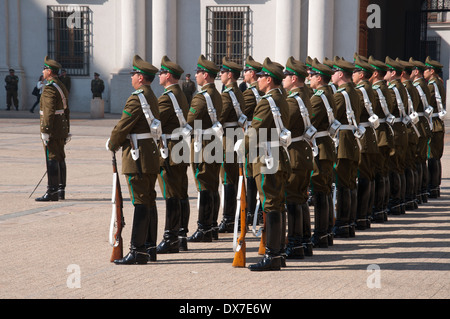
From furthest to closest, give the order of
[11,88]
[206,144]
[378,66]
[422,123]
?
[11,88], [422,123], [378,66], [206,144]

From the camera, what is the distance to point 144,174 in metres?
8.10

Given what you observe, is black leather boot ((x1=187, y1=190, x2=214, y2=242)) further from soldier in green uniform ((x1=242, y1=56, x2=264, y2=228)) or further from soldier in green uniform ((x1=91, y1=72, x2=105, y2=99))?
soldier in green uniform ((x1=91, y1=72, x2=105, y2=99))

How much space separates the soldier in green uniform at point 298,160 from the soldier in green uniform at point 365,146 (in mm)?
1970

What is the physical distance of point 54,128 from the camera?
40.2 ft

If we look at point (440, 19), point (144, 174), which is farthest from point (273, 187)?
A: point (440, 19)

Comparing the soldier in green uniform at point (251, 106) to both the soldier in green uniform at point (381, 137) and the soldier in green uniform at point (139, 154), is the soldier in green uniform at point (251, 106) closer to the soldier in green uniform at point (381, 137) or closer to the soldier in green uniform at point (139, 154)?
the soldier in green uniform at point (381, 137)

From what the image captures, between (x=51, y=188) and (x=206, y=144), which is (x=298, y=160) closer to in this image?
(x=206, y=144)

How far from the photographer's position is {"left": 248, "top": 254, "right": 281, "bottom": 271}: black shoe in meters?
7.85

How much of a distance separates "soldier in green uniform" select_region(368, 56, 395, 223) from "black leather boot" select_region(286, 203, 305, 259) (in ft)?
8.95

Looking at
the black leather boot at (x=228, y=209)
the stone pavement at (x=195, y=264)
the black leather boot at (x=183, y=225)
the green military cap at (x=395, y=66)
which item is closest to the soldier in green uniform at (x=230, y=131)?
the black leather boot at (x=228, y=209)

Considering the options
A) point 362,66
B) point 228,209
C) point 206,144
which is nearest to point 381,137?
point 362,66

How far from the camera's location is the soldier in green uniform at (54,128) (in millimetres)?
12172

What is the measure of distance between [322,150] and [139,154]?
220 centimetres

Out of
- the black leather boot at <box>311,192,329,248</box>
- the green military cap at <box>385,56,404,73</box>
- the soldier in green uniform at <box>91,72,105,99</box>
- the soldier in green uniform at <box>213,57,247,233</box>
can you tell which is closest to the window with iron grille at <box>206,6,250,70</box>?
the soldier in green uniform at <box>91,72,105,99</box>
